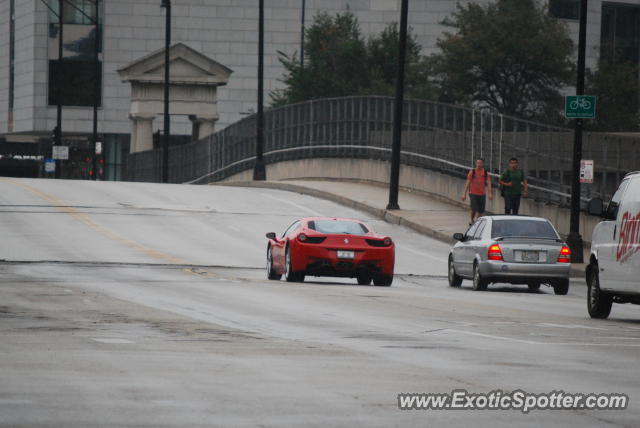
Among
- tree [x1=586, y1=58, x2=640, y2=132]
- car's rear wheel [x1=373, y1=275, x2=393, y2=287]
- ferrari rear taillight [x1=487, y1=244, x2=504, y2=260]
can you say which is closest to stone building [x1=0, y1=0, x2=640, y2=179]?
tree [x1=586, y1=58, x2=640, y2=132]

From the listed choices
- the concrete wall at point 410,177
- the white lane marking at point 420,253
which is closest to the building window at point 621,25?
the concrete wall at point 410,177

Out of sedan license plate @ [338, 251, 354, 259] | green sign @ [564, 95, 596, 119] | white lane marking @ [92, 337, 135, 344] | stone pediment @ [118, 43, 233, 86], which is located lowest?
sedan license plate @ [338, 251, 354, 259]

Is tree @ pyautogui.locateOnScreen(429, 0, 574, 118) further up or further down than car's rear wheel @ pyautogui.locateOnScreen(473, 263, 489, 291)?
further up

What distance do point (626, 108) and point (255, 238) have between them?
46.6m

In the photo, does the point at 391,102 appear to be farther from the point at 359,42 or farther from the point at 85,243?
the point at 359,42

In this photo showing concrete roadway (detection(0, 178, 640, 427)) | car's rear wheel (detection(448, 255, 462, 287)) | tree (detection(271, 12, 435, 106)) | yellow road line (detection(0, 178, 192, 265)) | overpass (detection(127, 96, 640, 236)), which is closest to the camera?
concrete roadway (detection(0, 178, 640, 427))

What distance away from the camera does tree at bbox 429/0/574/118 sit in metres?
75.2

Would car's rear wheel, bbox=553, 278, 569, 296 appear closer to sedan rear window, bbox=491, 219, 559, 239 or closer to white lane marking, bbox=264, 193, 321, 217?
sedan rear window, bbox=491, 219, 559, 239

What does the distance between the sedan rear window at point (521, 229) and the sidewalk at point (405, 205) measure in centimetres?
504

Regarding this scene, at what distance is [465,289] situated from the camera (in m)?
26.4

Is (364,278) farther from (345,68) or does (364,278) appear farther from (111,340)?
(345,68)

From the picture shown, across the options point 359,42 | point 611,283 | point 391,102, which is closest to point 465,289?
point 611,283

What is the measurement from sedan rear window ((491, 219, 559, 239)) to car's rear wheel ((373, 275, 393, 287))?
1.98 meters

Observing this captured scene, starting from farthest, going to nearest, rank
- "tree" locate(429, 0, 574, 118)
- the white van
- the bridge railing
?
1. "tree" locate(429, 0, 574, 118)
2. the bridge railing
3. the white van
